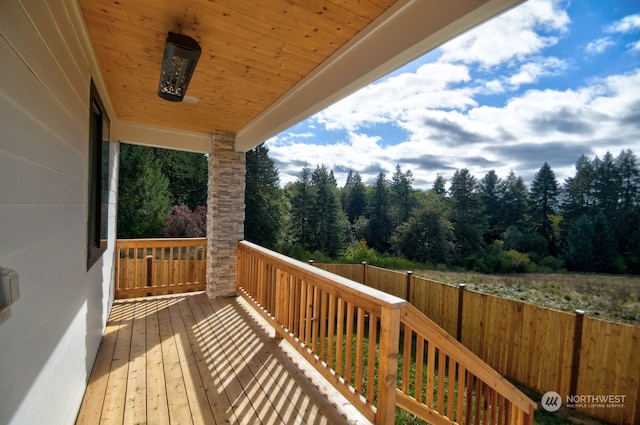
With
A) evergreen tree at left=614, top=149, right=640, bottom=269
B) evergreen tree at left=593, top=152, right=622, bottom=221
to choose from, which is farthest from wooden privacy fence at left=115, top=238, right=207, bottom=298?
evergreen tree at left=593, top=152, right=622, bottom=221

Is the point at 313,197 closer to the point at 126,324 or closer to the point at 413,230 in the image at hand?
the point at 413,230

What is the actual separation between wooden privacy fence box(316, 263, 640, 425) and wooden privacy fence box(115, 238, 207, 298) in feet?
16.6

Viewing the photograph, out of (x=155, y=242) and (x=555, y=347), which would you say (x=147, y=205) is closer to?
(x=155, y=242)

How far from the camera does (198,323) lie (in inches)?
151

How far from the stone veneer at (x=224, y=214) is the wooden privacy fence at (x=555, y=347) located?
4464mm

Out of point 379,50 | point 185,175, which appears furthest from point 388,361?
point 185,175

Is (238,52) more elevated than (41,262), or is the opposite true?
(238,52)

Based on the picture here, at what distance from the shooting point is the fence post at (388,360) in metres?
1.79

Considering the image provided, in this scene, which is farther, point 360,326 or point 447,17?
point 360,326

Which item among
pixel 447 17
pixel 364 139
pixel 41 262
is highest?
pixel 364 139

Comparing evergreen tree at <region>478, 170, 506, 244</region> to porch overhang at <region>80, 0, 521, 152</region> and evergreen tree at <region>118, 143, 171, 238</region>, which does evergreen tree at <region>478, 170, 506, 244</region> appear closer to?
evergreen tree at <region>118, 143, 171, 238</region>

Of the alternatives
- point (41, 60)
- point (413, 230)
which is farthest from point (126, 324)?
point (413, 230)

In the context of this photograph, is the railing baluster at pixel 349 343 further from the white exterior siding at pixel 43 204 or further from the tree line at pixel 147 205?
the tree line at pixel 147 205

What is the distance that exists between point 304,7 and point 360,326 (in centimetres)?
220
